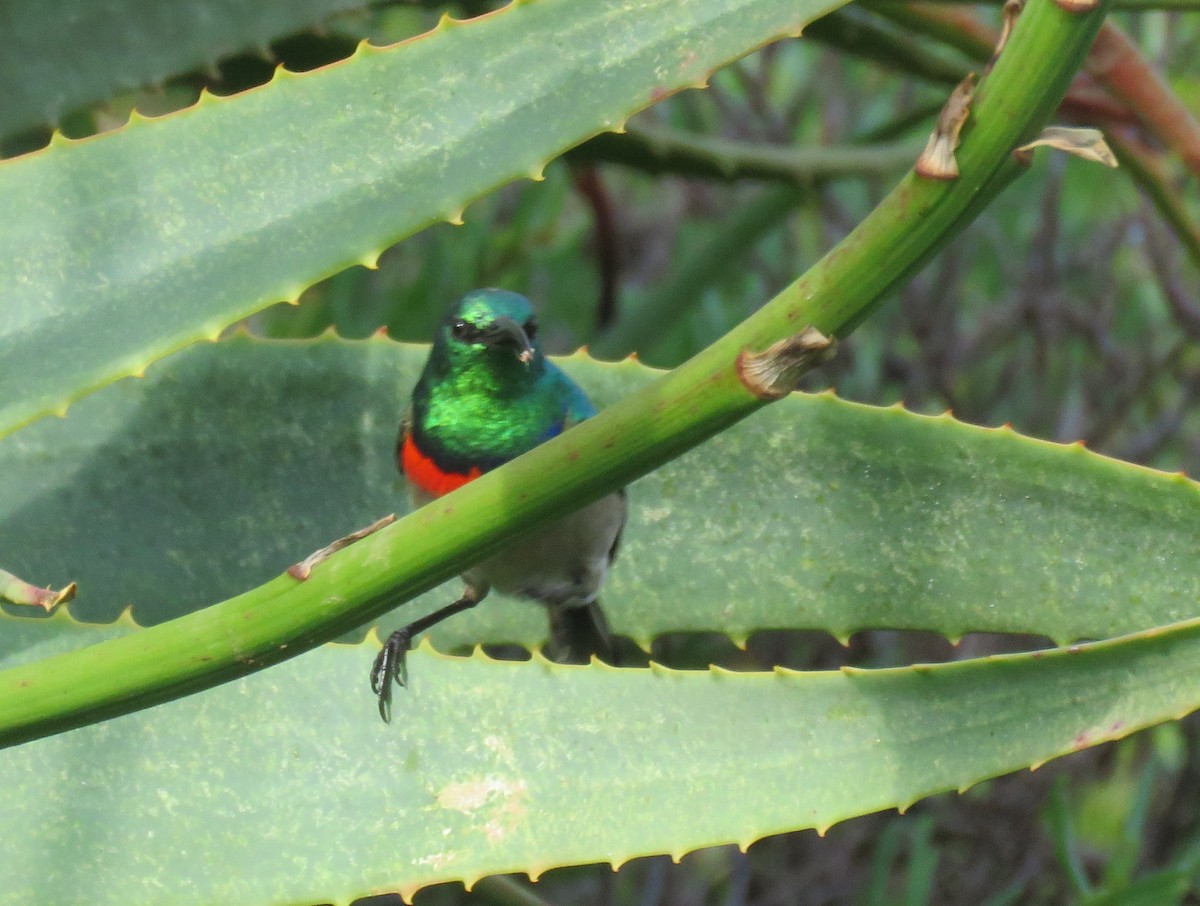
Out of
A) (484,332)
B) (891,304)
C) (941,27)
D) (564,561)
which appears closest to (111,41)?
(484,332)

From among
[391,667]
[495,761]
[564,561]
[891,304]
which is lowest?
[495,761]

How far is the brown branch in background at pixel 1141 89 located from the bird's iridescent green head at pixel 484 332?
66cm

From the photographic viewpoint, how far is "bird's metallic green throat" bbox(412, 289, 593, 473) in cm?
150

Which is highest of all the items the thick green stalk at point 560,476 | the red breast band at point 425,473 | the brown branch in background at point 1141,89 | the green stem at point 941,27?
the green stem at point 941,27

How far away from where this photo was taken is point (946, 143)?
570 mm

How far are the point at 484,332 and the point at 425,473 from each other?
0.55 ft

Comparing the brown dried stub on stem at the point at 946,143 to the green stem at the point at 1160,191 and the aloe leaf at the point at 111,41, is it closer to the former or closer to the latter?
the aloe leaf at the point at 111,41

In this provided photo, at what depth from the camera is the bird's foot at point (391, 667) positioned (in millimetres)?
952

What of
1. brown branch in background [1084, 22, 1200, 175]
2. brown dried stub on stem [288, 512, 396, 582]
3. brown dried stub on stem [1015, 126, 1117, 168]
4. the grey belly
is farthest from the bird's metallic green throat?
brown dried stub on stem [1015, 126, 1117, 168]

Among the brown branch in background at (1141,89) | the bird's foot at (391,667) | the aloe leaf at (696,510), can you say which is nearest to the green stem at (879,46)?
the brown branch in background at (1141,89)

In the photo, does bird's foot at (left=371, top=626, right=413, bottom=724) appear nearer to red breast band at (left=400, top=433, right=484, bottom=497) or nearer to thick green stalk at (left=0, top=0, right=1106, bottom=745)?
red breast band at (left=400, top=433, right=484, bottom=497)

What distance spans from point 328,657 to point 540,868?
8.5 inches

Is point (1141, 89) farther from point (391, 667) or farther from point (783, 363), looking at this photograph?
point (783, 363)

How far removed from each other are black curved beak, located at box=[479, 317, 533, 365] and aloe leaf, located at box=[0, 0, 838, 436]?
464 millimetres
